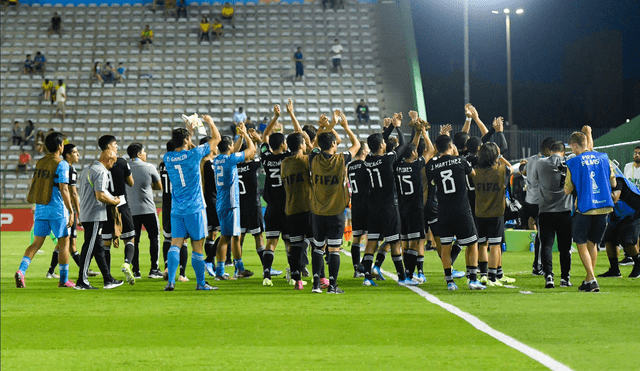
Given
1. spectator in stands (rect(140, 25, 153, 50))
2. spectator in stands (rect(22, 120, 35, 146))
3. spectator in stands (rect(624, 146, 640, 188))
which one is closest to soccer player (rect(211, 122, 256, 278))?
spectator in stands (rect(624, 146, 640, 188))

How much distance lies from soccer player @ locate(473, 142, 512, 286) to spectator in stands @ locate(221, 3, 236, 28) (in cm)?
3027

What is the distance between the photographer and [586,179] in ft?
29.7

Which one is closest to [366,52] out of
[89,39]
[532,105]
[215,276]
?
[532,105]

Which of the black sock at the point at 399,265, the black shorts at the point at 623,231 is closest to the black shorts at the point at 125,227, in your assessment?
the black sock at the point at 399,265

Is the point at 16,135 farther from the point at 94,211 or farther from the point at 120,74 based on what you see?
the point at 94,211

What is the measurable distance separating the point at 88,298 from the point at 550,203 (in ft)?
18.7

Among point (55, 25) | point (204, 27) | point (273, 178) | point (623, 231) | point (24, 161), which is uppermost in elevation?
point (55, 25)

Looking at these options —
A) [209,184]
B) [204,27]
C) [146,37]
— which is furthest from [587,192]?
[146,37]

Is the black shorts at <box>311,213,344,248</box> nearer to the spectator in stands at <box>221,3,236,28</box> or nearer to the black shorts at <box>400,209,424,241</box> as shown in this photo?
the black shorts at <box>400,209,424,241</box>

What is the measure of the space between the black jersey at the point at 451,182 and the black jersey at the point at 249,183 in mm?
2676

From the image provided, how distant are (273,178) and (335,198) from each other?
1.44 metres

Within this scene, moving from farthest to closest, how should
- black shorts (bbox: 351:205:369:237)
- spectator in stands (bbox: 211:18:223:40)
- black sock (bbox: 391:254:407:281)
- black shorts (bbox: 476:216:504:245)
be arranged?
spectator in stands (bbox: 211:18:223:40) → black shorts (bbox: 351:205:369:237) → black sock (bbox: 391:254:407:281) → black shorts (bbox: 476:216:504:245)

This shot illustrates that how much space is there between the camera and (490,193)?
9609 millimetres

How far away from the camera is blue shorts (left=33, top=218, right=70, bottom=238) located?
9875 millimetres
